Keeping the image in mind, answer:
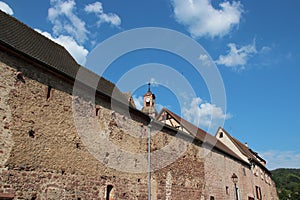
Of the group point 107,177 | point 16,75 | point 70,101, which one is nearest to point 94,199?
point 107,177

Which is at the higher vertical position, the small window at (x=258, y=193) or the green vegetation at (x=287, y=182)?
the green vegetation at (x=287, y=182)

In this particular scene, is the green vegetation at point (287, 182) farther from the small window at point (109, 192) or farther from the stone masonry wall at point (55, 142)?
the small window at point (109, 192)

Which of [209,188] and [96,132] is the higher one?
[96,132]

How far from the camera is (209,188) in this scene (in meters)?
18.6

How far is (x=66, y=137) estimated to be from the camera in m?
9.27

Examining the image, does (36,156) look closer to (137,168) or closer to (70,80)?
(70,80)

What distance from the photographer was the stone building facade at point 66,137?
304 inches

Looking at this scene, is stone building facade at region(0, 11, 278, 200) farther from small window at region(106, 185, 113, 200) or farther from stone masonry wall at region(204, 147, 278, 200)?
stone masonry wall at region(204, 147, 278, 200)

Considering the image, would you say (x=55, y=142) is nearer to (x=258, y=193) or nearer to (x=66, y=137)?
(x=66, y=137)

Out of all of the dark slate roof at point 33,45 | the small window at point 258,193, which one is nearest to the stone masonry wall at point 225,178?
the small window at point 258,193

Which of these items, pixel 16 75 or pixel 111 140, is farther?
pixel 111 140

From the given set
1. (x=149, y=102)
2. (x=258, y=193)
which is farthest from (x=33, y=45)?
(x=258, y=193)

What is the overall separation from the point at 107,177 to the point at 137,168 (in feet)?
7.06

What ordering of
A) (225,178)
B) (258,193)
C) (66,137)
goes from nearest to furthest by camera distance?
(66,137), (225,178), (258,193)
